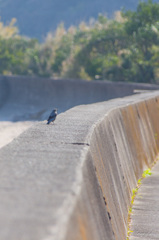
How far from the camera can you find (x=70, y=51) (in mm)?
40812

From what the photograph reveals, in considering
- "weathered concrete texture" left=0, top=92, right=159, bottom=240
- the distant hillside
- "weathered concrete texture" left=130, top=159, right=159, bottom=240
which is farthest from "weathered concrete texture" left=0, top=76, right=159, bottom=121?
the distant hillside

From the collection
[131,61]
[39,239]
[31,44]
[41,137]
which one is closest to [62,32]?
[31,44]

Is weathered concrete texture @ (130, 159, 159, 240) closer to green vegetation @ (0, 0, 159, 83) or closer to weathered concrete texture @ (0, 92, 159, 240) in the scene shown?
weathered concrete texture @ (0, 92, 159, 240)

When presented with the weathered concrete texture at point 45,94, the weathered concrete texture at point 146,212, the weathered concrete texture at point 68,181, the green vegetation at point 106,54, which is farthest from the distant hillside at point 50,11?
the weathered concrete texture at point 68,181

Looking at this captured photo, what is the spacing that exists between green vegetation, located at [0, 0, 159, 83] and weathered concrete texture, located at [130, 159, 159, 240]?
23.4 meters

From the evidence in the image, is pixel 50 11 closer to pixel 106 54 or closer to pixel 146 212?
pixel 106 54

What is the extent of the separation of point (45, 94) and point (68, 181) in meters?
24.7

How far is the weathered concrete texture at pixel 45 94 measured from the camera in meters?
24.4

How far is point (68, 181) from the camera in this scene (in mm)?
3238

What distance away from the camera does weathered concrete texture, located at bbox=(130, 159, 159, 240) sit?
5500 millimetres

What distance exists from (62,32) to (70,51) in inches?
231

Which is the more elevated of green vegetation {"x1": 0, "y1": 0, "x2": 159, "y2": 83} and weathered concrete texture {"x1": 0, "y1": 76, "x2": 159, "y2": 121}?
green vegetation {"x1": 0, "y1": 0, "x2": 159, "y2": 83}

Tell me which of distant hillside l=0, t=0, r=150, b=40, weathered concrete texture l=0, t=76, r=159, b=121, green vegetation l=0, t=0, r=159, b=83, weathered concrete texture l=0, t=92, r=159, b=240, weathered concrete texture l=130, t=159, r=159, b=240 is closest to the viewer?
weathered concrete texture l=0, t=92, r=159, b=240

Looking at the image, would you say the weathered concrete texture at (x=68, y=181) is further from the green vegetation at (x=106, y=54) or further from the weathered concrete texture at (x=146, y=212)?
the green vegetation at (x=106, y=54)
